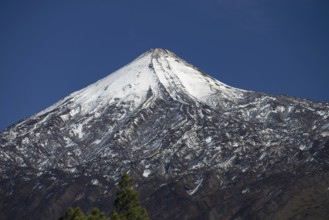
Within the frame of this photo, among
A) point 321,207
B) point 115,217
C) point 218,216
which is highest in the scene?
point 218,216

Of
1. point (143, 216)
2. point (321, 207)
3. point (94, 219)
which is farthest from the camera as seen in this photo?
point (321, 207)

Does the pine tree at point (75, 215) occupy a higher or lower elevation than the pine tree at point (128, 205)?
lower

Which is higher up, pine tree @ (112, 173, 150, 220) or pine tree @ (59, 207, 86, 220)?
pine tree @ (112, 173, 150, 220)

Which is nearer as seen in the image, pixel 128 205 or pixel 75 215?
pixel 75 215

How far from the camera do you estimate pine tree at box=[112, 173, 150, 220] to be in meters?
77.4

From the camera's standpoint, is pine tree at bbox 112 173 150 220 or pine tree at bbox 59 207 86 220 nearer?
pine tree at bbox 59 207 86 220

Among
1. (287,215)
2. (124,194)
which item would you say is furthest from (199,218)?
→ (124,194)

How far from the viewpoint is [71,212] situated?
72875 millimetres

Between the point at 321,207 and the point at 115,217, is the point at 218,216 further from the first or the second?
the point at 115,217

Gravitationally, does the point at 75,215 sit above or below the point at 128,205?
below

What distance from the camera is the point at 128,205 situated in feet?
256

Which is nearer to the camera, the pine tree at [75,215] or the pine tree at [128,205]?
the pine tree at [75,215]

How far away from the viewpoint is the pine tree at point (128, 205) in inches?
3046

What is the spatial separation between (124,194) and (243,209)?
124m
